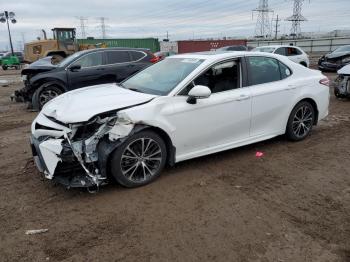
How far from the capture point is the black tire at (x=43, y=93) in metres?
9.60

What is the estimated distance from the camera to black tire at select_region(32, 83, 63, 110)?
9602 millimetres

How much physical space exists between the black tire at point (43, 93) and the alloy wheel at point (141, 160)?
6.15 metres

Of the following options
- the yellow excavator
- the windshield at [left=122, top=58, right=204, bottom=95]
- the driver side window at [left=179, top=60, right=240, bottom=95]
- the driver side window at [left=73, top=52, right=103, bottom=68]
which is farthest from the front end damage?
the yellow excavator

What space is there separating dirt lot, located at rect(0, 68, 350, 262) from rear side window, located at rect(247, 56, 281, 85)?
1.20m

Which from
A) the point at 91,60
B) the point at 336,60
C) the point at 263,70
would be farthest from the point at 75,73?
the point at 336,60

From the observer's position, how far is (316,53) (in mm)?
38094

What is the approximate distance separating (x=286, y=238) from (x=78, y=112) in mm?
2683

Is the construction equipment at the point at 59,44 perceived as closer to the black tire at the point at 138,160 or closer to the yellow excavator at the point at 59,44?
the yellow excavator at the point at 59,44

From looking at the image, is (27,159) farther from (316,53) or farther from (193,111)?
(316,53)

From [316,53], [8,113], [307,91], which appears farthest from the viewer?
[316,53]

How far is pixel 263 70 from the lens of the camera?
5.60 meters

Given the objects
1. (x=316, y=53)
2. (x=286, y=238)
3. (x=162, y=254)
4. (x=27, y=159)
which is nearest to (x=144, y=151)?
(x=162, y=254)

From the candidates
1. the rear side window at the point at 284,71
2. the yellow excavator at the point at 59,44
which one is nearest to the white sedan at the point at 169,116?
the rear side window at the point at 284,71

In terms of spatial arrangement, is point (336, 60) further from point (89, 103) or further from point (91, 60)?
point (89, 103)
